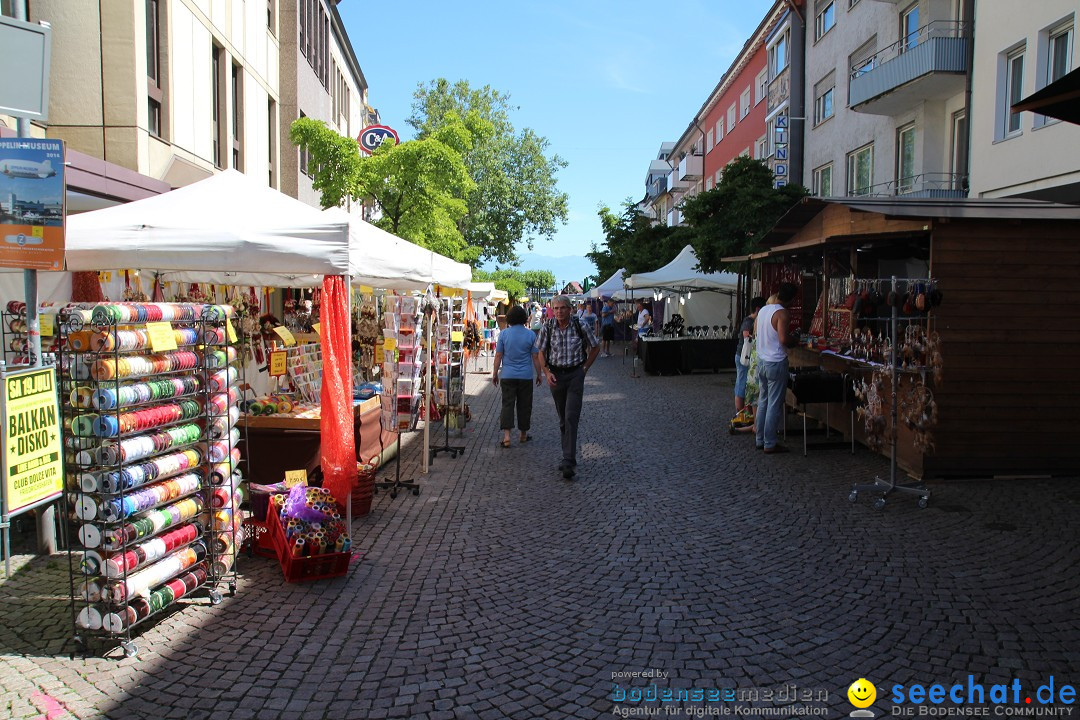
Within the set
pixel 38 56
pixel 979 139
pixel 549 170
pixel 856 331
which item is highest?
pixel 549 170

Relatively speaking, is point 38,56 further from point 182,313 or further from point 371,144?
point 371,144

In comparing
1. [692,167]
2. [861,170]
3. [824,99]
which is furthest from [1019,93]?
[692,167]

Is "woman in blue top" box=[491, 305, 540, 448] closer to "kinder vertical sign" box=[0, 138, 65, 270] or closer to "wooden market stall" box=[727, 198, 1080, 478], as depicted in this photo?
"wooden market stall" box=[727, 198, 1080, 478]

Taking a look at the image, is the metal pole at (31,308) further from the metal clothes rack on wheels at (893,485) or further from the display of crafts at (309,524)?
the metal clothes rack on wheels at (893,485)

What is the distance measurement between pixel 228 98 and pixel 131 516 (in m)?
13.7

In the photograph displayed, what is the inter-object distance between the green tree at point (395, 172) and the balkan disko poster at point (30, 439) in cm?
1154

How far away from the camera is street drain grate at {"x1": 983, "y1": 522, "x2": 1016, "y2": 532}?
19.7ft

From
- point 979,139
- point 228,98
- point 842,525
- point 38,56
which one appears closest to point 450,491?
point 842,525

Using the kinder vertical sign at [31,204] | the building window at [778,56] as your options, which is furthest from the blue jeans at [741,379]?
the building window at [778,56]

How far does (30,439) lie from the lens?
4.54 metres

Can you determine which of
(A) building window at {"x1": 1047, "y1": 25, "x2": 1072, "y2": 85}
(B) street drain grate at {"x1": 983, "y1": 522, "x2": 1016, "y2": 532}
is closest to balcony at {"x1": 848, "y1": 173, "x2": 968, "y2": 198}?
(A) building window at {"x1": 1047, "y1": 25, "x2": 1072, "y2": 85}

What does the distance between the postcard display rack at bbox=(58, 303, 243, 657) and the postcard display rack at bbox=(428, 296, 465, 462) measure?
13.4ft

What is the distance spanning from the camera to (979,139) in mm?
15695

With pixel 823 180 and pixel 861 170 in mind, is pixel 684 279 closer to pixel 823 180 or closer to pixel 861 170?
pixel 861 170
